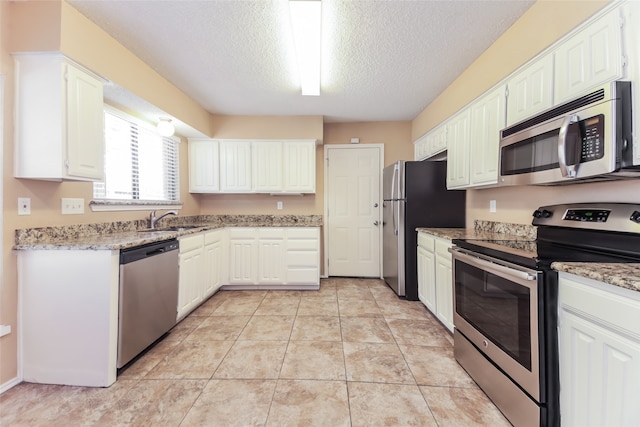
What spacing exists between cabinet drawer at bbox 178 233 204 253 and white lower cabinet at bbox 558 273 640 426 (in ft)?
8.95

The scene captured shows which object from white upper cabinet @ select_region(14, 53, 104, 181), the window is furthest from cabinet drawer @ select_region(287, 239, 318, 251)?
white upper cabinet @ select_region(14, 53, 104, 181)

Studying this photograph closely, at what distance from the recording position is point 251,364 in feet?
6.33

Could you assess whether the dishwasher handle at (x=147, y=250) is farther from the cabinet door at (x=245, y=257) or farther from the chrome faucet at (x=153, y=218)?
the cabinet door at (x=245, y=257)

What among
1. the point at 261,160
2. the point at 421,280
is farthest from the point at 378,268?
the point at 261,160

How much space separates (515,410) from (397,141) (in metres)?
3.58

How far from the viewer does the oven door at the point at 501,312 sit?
124 centimetres

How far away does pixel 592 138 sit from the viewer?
1267 mm

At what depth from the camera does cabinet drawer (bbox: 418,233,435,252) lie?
8.59 feet

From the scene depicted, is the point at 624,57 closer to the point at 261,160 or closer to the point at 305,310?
the point at 305,310

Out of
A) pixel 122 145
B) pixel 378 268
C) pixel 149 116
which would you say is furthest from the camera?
pixel 378 268

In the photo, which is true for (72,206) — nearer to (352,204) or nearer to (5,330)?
(5,330)

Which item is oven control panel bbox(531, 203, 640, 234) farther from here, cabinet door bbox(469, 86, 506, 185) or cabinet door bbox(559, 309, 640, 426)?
cabinet door bbox(559, 309, 640, 426)

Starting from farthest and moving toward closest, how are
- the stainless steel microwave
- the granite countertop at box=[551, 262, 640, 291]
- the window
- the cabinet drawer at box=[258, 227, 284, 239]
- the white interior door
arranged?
1. the white interior door
2. the cabinet drawer at box=[258, 227, 284, 239]
3. the window
4. the stainless steel microwave
5. the granite countertop at box=[551, 262, 640, 291]

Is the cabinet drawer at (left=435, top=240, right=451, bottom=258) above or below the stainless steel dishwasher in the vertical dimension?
above
